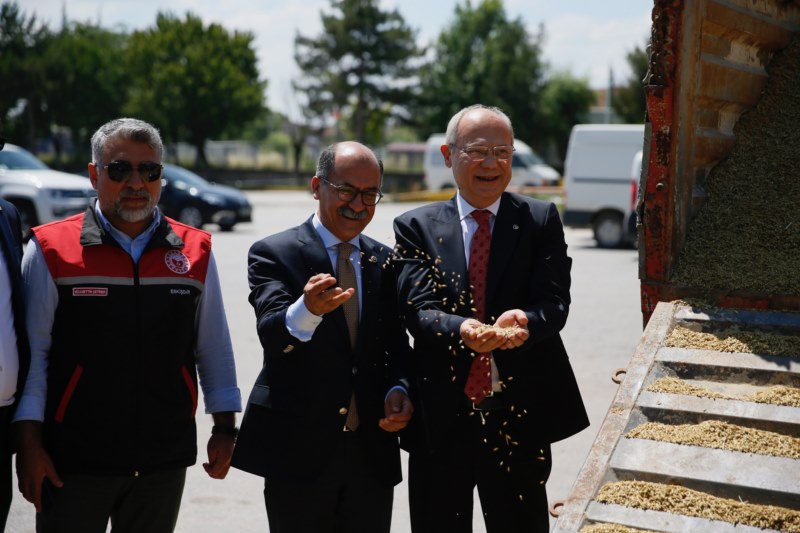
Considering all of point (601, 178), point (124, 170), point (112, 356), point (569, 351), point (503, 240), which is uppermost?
point (124, 170)

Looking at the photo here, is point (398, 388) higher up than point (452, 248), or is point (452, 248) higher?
point (452, 248)

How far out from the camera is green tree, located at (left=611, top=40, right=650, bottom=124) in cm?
4788

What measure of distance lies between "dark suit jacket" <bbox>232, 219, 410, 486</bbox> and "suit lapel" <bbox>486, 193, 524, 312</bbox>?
40 centimetres

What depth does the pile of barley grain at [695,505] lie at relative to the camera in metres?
2.62

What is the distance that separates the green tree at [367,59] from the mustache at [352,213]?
5694 centimetres

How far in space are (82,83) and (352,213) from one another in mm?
53652

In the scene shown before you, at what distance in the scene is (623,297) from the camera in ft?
40.2

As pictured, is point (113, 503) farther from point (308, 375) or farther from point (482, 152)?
point (482, 152)

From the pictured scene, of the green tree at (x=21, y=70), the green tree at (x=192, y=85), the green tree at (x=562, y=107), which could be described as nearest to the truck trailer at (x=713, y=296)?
the green tree at (x=21, y=70)

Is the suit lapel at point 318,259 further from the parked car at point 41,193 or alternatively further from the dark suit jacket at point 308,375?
the parked car at point 41,193

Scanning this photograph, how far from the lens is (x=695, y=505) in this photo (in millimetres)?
2725

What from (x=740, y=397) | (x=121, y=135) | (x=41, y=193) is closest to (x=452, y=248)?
(x=740, y=397)

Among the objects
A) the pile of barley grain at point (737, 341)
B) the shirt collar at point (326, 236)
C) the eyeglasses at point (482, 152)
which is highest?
the eyeglasses at point (482, 152)

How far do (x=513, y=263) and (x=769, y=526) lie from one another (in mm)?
1268
